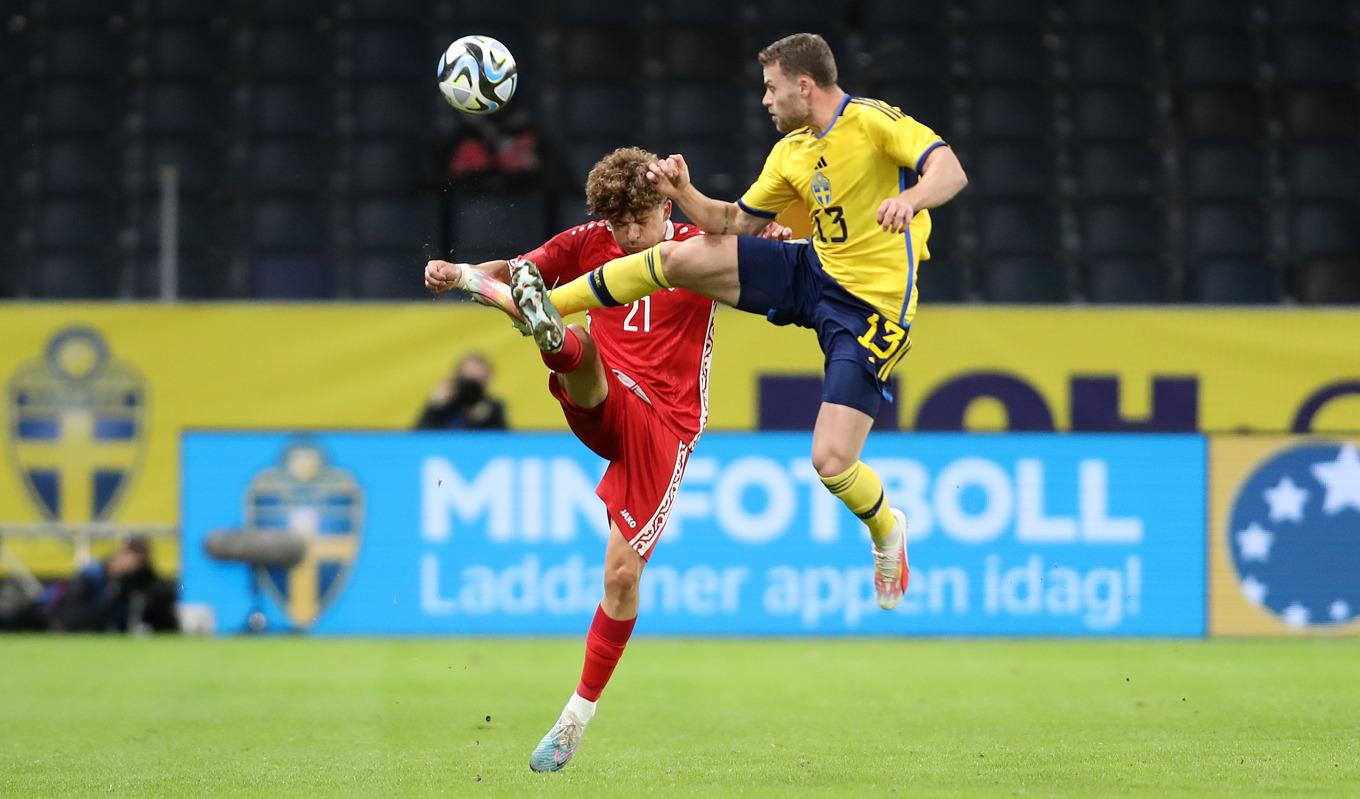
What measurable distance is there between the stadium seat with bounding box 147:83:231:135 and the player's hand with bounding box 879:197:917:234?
1084cm

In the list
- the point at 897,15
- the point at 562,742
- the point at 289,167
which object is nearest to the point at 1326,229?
the point at 897,15

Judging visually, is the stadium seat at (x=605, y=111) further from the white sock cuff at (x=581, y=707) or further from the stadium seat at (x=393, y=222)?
the white sock cuff at (x=581, y=707)

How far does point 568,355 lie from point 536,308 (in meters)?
0.20

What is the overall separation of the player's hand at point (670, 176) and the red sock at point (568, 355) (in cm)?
67

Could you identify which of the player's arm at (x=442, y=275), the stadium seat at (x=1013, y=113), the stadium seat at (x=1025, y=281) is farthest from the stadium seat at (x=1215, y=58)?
the player's arm at (x=442, y=275)

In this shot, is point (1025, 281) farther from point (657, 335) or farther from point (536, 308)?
point (536, 308)

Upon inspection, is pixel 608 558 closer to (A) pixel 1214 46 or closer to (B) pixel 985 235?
(B) pixel 985 235

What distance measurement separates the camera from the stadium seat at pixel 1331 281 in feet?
51.2

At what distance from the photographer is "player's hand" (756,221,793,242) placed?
23.9ft

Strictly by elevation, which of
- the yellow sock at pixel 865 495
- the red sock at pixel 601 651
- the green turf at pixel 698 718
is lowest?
the green turf at pixel 698 718

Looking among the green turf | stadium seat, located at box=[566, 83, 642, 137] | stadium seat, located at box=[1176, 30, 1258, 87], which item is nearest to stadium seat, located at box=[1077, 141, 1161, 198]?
stadium seat, located at box=[1176, 30, 1258, 87]

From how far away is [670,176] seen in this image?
22.8 ft

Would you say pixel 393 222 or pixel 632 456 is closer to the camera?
pixel 632 456

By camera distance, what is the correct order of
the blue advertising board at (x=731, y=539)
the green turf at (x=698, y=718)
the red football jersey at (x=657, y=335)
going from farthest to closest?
1. the blue advertising board at (x=731, y=539)
2. the red football jersey at (x=657, y=335)
3. the green turf at (x=698, y=718)
